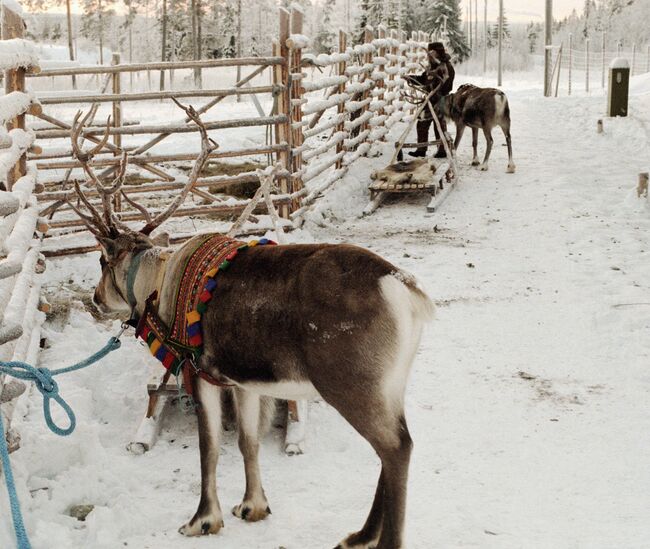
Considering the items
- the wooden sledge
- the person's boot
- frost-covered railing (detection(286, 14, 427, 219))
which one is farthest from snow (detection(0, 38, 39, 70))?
the person's boot

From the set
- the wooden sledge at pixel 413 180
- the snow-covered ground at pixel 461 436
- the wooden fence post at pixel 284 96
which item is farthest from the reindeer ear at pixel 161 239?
the wooden sledge at pixel 413 180

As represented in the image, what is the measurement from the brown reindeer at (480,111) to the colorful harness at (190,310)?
28.3 ft

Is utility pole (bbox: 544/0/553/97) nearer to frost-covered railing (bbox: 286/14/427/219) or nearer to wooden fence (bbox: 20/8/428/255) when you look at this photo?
frost-covered railing (bbox: 286/14/427/219)

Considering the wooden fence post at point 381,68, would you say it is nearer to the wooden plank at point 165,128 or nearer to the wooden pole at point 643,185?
the wooden pole at point 643,185

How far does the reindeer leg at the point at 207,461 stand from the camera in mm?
3438

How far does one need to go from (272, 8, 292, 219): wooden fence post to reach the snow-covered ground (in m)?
1.38

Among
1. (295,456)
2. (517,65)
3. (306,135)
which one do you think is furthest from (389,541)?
(517,65)

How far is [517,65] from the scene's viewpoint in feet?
188

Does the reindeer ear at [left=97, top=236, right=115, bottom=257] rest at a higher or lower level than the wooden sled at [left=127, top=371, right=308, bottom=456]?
higher

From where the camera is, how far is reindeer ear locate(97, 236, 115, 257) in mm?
3652

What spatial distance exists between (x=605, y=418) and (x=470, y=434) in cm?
81

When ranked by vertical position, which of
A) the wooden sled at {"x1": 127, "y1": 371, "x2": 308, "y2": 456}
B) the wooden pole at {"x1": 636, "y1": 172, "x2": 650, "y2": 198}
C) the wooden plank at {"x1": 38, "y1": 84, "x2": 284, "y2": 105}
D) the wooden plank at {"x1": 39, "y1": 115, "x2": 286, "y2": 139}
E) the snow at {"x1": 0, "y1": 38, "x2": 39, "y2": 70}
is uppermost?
the snow at {"x1": 0, "y1": 38, "x2": 39, "y2": 70}

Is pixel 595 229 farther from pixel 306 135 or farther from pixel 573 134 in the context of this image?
pixel 573 134

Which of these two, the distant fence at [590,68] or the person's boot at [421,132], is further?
the distant fence at [590,68]
